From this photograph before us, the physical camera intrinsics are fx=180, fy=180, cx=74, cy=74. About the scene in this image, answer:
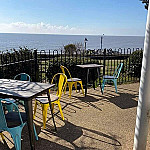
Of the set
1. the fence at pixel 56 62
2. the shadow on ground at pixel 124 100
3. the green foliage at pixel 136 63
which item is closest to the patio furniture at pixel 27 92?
the fence at pixel 56 62

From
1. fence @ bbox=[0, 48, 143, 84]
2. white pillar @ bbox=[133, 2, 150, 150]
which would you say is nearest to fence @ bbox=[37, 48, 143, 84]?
fence @ bbox=[0, 48, 143, 84]

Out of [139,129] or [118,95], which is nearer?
[139,129]

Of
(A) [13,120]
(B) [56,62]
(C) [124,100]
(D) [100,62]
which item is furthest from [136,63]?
(A) [13,120]

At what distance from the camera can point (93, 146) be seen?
2.81 m

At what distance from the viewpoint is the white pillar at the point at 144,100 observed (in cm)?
224

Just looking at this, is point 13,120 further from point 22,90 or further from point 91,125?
point 91,125

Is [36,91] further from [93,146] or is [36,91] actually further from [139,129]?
[139,129]

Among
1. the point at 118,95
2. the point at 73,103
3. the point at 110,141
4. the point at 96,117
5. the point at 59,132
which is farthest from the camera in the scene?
the point at 118,95

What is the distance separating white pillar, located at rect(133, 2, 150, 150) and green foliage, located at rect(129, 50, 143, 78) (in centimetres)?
541

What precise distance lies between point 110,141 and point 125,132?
1.46ft

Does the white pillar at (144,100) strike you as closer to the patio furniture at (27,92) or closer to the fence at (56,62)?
the patio furniture at (27,92)

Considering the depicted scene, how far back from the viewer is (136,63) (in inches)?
297

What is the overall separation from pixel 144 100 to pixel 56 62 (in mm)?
4858

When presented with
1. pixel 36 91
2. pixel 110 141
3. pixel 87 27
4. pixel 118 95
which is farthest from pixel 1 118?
pixel 87 27
